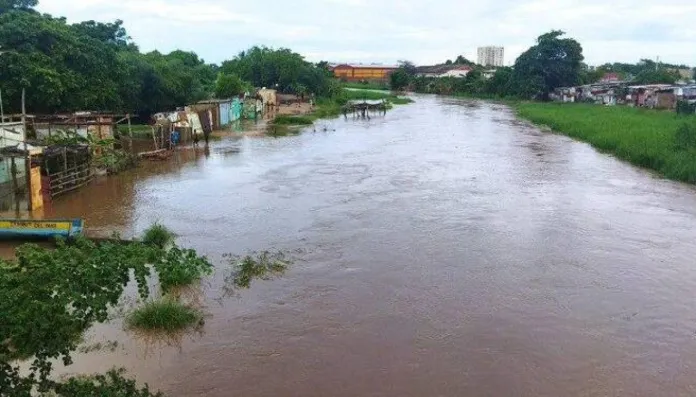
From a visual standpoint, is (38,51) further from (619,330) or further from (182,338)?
(619,330)

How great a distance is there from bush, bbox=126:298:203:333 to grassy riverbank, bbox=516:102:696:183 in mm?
18084

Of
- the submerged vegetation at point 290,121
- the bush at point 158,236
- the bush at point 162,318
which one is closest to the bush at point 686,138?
the bush at point 158,236

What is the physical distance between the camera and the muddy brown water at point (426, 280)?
26.9 ft

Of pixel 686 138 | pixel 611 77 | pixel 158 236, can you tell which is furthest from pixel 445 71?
pixel 158 236

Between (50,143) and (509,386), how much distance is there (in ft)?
49.3

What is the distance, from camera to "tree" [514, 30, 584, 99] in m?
62.1

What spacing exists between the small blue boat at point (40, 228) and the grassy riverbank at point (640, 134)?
19125mm

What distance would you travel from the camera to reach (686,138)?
23.1 metres

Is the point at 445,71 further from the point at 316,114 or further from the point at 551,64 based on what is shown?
the point at 316,114

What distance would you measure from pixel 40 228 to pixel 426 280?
784 centimetres

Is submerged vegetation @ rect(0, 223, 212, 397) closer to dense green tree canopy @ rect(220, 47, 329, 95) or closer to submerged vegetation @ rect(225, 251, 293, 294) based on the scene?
submerged vegetation @ rect(225, 251, 293, 294)

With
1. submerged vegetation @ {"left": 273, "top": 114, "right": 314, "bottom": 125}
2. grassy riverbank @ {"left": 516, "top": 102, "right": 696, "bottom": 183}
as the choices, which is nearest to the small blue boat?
grassy riverbank @ {"left": 516, "top": 102, "right": 696, "bottom": 183}

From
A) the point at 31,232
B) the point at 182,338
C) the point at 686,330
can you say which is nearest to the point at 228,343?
the point at 182,338

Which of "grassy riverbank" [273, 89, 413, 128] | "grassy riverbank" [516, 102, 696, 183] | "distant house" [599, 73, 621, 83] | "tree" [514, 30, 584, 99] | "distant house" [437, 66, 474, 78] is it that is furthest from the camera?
"distant house" [437, 66, 474, 78]
